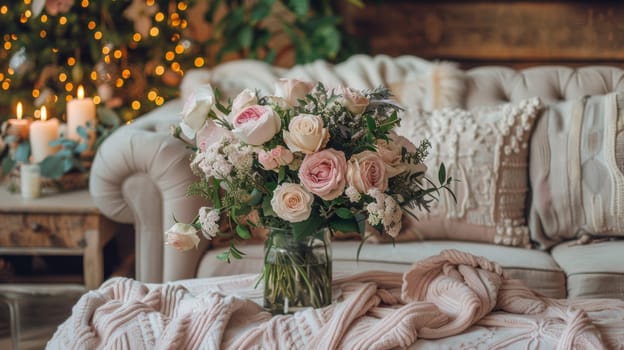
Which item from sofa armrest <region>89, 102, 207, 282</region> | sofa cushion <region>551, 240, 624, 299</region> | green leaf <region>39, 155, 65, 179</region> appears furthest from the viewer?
green leaf <region>39, 155, 65, 179</region>

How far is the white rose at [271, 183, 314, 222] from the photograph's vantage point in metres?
1.40

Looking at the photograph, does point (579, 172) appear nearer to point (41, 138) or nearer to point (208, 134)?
point (208, 134)

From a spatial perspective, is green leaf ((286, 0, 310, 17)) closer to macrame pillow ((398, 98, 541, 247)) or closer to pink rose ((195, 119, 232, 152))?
macrame pillow ((398, 98, 541, 247))

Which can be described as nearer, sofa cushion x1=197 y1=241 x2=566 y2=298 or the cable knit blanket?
the cable knit blanket

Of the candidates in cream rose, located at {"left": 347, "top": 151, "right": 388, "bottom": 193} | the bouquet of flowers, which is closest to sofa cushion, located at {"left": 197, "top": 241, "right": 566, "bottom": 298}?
the bouquet of flowers

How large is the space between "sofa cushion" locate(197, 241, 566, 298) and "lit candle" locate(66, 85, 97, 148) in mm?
746

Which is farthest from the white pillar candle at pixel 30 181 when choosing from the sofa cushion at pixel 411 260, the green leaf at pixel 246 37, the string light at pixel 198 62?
the green leaf at pixel 246 37

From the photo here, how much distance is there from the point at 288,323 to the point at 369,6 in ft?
7.41

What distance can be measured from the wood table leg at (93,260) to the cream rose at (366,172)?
4.16 feet

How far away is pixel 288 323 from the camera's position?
1.45 meters

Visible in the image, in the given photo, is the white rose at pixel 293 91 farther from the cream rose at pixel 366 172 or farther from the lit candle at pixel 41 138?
the lit candle at pixel 41 138

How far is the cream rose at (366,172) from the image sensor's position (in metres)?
1.39

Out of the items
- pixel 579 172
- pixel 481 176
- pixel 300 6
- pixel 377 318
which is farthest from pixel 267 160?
pixel 300 6

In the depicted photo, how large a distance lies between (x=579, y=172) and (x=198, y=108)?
1236 millimetres
